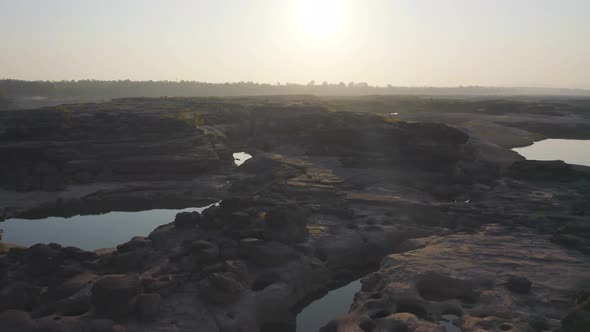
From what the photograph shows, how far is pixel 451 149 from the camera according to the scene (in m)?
38.6

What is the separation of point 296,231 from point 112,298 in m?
9.52

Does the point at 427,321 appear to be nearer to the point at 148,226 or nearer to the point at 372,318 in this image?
the point at 372,318

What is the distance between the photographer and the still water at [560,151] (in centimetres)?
5716

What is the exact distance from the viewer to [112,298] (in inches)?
633

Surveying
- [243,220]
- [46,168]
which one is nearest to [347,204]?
[243,220]

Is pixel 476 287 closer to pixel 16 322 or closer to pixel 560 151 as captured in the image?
pixel 16 322

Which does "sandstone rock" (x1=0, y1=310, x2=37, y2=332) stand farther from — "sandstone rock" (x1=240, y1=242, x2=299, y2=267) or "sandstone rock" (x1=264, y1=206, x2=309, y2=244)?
"sandstone rock" (x1=264, y1=206, x2=309, y2=244)

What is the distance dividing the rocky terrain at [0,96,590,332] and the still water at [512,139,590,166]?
11774mm

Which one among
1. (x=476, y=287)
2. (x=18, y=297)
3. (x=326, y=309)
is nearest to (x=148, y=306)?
(x=18, y=297)

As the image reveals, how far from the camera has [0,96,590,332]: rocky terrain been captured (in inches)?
650

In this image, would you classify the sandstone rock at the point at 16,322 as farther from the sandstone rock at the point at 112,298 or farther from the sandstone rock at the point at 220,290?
the sandstone rock at the point at 220,290

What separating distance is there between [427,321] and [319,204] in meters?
14.1

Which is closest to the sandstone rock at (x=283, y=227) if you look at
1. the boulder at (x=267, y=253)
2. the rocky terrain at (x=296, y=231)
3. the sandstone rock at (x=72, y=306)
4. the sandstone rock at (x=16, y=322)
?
the rocky terrain at (x=296, y=231)

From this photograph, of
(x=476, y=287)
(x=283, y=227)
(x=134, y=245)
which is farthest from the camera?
(x=283, y=227)
